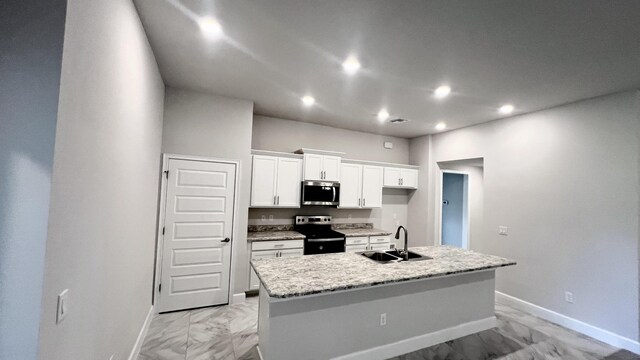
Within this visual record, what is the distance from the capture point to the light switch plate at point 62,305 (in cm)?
108

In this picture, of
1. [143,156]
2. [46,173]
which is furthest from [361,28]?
[143,156]

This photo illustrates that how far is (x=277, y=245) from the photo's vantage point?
3.94m

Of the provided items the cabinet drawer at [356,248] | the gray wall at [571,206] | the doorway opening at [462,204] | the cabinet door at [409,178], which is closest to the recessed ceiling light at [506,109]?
the gray wall at [571,206]

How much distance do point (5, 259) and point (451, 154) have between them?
218 inches

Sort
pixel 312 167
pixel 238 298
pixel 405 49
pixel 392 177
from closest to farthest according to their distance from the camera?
1. pixel 405 49
2. pixel 238 298
3. pixel 312 167
4. pixel 392 177

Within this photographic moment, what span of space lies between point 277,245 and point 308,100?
2212 mm

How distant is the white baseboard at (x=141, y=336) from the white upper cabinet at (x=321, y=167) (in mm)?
2728

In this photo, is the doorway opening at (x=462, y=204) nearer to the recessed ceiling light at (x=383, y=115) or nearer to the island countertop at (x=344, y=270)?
the recessed ceiling light at (x=383, y=115)

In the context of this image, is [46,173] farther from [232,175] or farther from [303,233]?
[303,233]

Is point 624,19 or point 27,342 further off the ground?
point 624,19

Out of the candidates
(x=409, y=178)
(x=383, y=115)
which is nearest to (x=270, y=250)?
(x=383, y=115)

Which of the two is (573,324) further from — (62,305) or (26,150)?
(26,150)

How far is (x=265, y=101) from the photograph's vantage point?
149 inches

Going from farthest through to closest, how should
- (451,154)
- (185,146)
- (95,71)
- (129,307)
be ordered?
(451,154) < (185,146) < (129,307) < (95,71)
